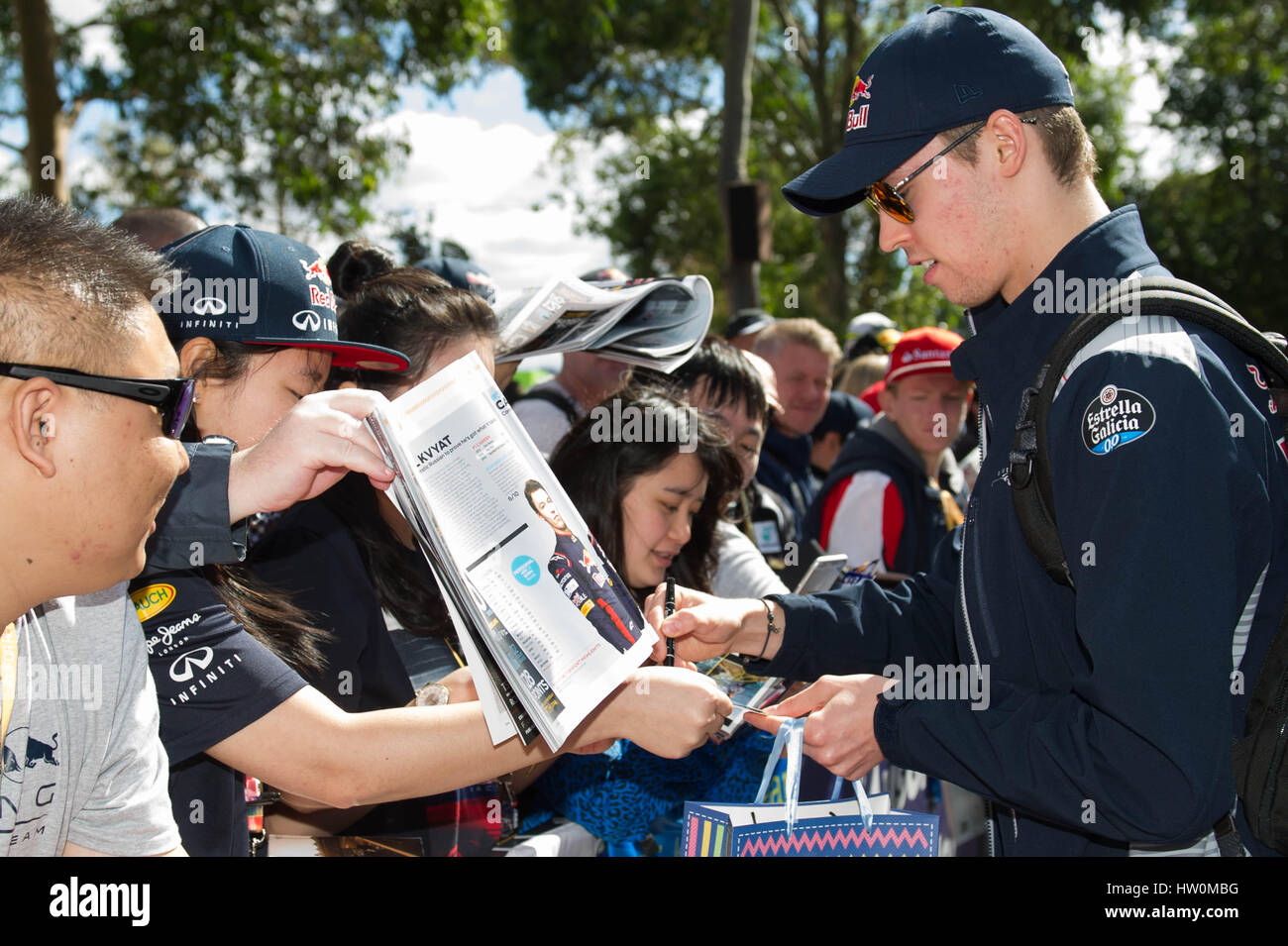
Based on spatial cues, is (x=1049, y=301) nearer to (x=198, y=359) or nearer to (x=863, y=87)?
(x=863, y=87)

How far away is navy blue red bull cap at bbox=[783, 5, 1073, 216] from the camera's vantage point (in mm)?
2059

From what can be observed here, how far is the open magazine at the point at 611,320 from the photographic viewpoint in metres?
3.13

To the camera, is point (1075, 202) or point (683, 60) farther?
point (683, 60)

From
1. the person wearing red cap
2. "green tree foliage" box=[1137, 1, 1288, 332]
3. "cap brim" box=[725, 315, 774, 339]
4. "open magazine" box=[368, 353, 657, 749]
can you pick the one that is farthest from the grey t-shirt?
"green tree foliage" box=[1137, 1, 1288, 332]

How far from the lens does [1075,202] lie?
6.93 feet

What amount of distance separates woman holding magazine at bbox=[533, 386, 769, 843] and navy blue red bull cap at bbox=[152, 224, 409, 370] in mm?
992

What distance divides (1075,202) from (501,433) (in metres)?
1.17

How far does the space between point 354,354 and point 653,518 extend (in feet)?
3.56

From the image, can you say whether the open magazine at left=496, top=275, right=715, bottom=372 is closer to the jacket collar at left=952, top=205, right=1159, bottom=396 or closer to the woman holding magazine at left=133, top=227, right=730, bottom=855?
the woman holding magazine at left=133, top=227, right=730, bottom=855

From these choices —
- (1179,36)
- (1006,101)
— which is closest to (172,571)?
(1006,101)

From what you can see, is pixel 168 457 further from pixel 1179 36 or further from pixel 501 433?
pixel 1179 36

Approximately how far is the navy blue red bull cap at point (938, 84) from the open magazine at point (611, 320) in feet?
3.58

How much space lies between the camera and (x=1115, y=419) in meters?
1.72
